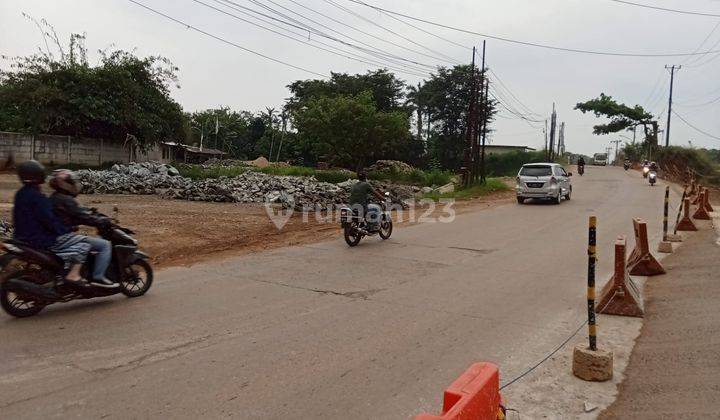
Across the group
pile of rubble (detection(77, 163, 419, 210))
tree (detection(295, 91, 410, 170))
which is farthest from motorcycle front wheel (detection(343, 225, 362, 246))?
tree (detection(295, 91, 410, 170))

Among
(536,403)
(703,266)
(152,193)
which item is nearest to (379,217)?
(703,266)

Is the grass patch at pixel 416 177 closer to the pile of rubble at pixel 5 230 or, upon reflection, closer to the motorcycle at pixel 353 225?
the motorcycle at pixel 353 225

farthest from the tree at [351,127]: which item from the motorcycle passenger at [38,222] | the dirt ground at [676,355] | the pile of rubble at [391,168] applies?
the motorcycle passenger at [38,222]

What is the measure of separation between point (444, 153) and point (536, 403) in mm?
60459

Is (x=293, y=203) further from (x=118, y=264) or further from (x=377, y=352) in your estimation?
(x=377, y=352)

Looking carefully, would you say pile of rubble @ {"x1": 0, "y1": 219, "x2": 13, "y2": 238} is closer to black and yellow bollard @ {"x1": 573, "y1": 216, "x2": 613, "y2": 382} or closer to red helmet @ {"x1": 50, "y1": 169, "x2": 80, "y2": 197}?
red helmet @ {"x1": 50, "y1": 169, "x2": 80, "y2": 197}

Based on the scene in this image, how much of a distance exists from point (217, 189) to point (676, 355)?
19090 mm

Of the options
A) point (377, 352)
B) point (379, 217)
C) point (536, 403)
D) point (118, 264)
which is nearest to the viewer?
point (536, 403)

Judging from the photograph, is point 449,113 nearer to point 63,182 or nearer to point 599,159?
point 599,159

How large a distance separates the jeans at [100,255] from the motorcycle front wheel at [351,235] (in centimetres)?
604

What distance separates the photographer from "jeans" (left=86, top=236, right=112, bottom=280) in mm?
6801

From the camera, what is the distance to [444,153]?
63.7m

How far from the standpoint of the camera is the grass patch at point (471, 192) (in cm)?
2662

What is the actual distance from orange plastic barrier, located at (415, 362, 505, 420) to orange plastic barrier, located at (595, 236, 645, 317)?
4337mm
